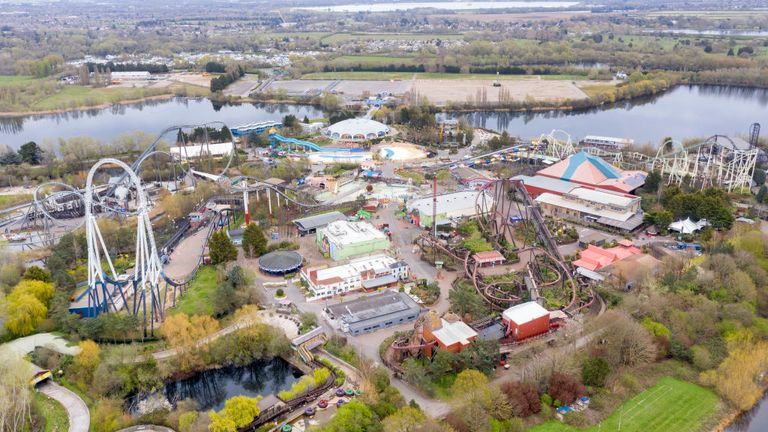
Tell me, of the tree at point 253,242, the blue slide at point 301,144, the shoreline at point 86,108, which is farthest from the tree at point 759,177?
the shoreline at point 86,108

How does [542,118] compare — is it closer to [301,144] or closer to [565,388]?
[301,144]

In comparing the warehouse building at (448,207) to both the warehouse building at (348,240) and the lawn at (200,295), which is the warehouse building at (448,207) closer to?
the warehouse building at (348,240)

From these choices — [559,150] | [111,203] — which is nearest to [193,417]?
[111,203]

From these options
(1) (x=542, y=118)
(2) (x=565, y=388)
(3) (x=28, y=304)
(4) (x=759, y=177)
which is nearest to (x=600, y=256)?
(2) (x=565, y=388)

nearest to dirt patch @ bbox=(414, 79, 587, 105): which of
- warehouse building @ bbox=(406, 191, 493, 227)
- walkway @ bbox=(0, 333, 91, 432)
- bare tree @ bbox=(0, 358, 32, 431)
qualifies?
warehouse building @ bbox=(406, 191, 493, 227)

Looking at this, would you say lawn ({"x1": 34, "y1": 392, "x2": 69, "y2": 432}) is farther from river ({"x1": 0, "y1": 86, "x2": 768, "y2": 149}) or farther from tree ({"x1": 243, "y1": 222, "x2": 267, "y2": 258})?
river ({"x1": 0, "y1": 86, "x2": 768, "y2": 149})

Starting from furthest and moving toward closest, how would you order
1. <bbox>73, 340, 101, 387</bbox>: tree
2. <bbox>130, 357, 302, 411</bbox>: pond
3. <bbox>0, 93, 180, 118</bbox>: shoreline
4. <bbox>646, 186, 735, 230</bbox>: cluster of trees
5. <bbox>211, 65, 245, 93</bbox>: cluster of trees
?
<bbox>211, 65, 245, 93</bbox>: cluster of trees
<bbox>0, 93, 180, 118</bbox>: shoreline
<bbox>646, 186, 735, 230</bbox>: cluster of trees
<bbox>130, 357, 302, 411</bbox>: pond
<bbox>73, 340, 101, 387</bbox>: tree
